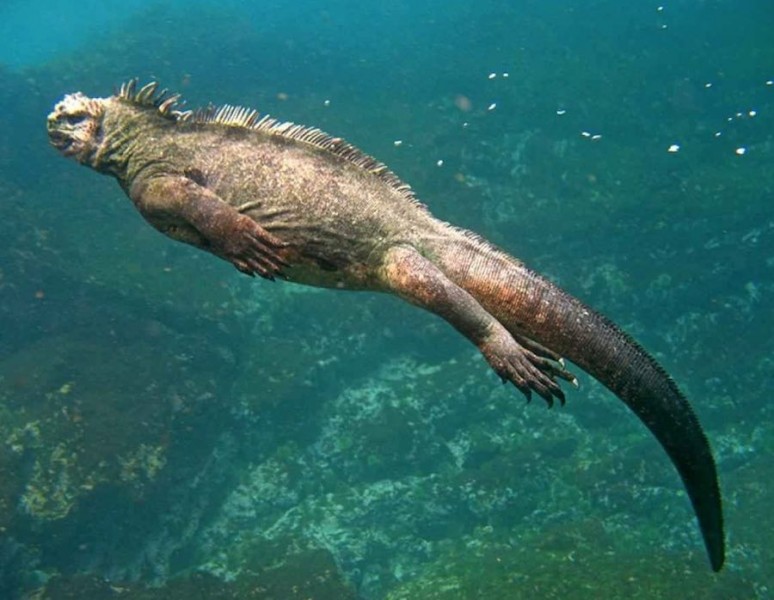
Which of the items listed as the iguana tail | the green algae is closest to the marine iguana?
the iguana tail

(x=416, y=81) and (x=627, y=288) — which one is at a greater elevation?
(x=416, y=81)

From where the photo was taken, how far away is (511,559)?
11.3 metres

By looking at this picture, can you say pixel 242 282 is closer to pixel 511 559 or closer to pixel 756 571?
pixel 511 559

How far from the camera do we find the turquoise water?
11.4 m

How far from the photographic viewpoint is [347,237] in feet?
12.7

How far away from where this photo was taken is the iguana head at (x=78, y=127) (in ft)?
14.5

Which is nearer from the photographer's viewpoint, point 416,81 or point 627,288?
point 627,288

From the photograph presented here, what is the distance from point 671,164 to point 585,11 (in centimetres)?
1814

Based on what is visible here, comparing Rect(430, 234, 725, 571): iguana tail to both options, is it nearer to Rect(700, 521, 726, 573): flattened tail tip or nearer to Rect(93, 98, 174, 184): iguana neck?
Rect(700, 521, 726, 573): flattened tail tip

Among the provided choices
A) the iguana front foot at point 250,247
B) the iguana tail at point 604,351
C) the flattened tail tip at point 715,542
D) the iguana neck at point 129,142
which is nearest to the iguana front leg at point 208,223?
the iguana front foot at point 250,247

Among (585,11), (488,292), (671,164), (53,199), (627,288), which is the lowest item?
(488,292)

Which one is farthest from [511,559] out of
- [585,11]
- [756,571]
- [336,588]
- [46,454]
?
[585,11]

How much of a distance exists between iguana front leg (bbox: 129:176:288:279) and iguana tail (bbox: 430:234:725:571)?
1.16m

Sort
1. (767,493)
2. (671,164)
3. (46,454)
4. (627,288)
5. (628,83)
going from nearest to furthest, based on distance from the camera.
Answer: (46,454)
(767,493)
(627,288)
(671,164)
(628,83)
